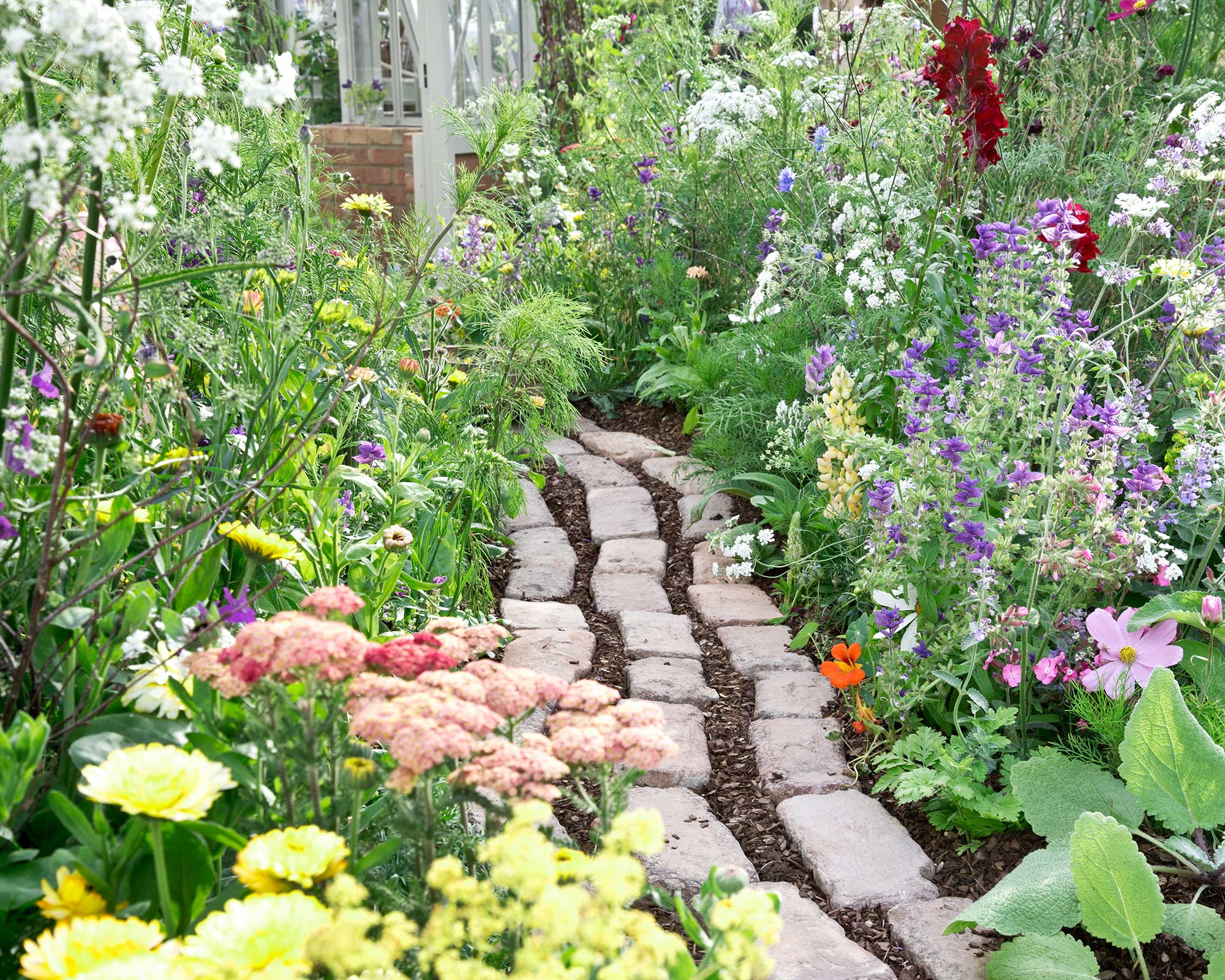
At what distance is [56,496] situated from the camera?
1.12m

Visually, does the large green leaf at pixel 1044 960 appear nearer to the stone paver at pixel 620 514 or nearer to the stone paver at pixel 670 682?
the stone paver at pixel 670 682

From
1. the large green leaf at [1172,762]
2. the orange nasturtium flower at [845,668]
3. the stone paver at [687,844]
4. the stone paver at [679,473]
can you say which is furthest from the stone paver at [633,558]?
the large green leaf at [1172,762]

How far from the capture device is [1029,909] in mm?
1591

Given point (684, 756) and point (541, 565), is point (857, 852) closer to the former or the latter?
point (684, 756)

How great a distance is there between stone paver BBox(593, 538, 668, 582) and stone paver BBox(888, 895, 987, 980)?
1391mm

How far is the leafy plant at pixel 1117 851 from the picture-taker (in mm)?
1513

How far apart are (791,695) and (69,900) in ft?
5.47

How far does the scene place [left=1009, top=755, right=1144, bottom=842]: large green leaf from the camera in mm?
1772

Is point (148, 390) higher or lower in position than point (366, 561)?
higher

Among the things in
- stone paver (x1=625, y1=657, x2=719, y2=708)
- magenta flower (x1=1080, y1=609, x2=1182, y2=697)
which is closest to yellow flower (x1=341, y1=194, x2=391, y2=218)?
stone paver (x1=625, y1=657, x2=719, y2=708)

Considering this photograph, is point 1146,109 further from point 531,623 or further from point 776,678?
point 531,623

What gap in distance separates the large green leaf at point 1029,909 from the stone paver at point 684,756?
62cm

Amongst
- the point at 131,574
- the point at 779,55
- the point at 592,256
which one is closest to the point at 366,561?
the point at 131,574

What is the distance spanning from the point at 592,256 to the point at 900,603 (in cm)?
296
